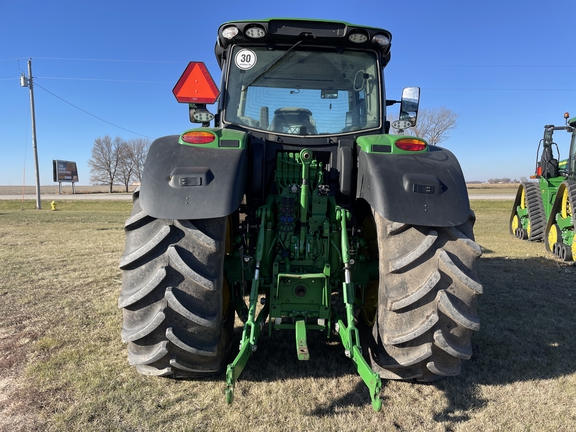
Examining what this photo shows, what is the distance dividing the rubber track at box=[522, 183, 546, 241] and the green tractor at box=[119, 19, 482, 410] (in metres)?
7.74

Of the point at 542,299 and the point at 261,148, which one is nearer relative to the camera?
the point at 261,148

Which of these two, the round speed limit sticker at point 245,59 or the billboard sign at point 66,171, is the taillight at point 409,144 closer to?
the round speed limit sticker at point 245,59

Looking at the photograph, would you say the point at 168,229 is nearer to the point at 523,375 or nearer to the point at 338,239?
the point at 338,239

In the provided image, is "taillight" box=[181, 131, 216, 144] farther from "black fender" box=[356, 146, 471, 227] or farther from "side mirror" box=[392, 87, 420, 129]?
"side mirror" box=[392, 87, 420, 129]

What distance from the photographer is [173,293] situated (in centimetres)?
227

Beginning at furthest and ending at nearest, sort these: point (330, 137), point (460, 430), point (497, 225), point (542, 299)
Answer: point (497, 225), point (542, 299), point (330, 137), point (460, 430)

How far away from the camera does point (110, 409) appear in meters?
2.38

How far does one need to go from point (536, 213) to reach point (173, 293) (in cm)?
983

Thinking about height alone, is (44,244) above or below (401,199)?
below

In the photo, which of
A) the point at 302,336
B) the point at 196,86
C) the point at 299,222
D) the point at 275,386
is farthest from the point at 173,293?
the point at 196,86

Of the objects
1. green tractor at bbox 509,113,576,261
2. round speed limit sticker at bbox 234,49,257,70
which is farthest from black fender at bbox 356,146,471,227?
green tractor at bbox 509,113,576,261

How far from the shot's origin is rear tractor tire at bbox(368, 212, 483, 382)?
2279mm

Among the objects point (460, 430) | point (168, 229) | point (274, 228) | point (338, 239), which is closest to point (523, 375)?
point (460, 430)

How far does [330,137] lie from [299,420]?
200 centimetres
